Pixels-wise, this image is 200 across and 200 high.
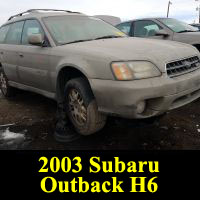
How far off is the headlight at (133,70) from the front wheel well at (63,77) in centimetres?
72

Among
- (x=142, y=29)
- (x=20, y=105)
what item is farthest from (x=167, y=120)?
(x=142, y=29)

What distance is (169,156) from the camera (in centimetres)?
275

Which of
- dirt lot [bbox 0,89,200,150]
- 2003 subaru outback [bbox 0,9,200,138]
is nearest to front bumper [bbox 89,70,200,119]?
2003 subaru outback [bbox 0,9,200,138]

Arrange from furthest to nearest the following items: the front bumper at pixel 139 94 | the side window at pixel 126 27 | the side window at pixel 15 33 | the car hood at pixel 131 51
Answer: the side window at pixel 126 27
the side window at pixel 15 33
the car hood at pixel 131 51
the front bumper at pixel 139 94

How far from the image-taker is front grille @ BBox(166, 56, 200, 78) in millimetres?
2762

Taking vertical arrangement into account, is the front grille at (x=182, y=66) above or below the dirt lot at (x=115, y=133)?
above

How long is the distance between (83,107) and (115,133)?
0.71m

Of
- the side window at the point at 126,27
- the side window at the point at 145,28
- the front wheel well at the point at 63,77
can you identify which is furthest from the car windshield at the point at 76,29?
the side window at the point at 126,27

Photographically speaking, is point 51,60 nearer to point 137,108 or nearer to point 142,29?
point 137,108

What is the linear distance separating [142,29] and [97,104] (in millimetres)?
4274

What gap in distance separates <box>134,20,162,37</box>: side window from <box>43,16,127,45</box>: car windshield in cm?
230

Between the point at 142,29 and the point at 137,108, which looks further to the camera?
the point at 142,29

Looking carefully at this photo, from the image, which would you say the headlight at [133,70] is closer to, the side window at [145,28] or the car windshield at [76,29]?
the car windshield at [76,29]

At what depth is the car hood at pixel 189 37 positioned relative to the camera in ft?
17.4
